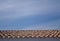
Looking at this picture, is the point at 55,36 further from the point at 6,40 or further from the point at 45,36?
the point at 6,40

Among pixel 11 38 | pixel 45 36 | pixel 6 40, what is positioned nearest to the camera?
pixel 6 40

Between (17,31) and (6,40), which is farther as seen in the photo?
(17,31)

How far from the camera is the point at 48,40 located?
781 inches

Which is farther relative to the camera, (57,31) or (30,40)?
(57,31)

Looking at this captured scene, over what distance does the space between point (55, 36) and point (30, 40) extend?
3.73 metres

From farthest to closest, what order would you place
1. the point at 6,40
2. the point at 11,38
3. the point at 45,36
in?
the point at 45,36, the point at 11,38, the point at 6,40

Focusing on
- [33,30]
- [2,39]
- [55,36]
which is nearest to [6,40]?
[2,39]

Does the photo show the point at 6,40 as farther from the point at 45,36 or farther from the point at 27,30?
the point at 45,36

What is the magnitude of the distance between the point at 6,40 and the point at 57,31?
6186 mm

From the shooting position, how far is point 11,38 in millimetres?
21062

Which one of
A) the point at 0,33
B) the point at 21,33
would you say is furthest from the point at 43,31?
the point at 0,33

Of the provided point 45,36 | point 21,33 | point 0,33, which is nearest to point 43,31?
point 45,36

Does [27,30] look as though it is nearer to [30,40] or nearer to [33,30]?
[33,30]

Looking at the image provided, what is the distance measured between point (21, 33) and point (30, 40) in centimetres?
232
